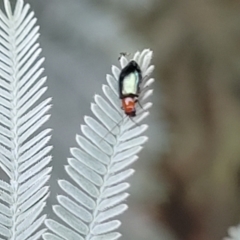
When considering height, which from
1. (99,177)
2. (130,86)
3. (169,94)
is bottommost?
(99,177)

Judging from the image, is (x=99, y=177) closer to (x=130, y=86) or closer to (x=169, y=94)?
(x=130, y=86)

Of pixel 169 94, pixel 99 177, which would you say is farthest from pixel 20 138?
pixel 169 94

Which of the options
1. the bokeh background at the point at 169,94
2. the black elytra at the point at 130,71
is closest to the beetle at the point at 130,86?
the black elytra at the point at 130,71

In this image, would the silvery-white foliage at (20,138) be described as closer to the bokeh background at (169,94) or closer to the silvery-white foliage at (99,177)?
the silvery-white foliage at (99,177)

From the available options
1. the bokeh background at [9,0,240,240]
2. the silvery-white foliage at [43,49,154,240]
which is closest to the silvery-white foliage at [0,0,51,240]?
the silvery-white foliage at [43,49,154,240]

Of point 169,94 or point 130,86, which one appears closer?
point 130,86
